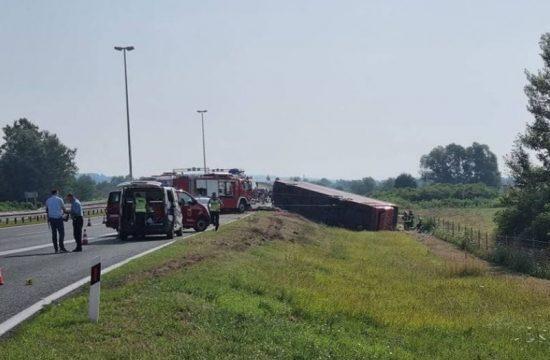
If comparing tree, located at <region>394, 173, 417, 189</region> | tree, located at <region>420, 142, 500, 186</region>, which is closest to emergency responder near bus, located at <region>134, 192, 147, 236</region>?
tree, located at <region>394, 173, 417, 189</region>

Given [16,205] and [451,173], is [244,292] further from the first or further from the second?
[451,173]

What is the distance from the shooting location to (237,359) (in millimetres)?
8156

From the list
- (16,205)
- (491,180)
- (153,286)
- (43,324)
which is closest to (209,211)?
(153,286)

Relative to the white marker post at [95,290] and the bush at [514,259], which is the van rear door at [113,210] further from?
the white marker post at [95,290]

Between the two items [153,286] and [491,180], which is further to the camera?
[491,180]

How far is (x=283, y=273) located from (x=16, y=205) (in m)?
63.3

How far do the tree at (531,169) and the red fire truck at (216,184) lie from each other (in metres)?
16.5

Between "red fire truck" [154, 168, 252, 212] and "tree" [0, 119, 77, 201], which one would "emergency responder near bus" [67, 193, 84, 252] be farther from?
"tree" [0, 119, 77, 201]

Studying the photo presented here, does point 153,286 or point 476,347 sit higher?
point 153,286

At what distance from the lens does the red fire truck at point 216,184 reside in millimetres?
44969

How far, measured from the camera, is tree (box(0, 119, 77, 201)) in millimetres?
102000

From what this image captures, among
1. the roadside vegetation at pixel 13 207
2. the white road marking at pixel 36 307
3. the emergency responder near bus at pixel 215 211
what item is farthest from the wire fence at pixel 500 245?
the roadside vegetation at pixel 13 207

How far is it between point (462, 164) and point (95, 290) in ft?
616

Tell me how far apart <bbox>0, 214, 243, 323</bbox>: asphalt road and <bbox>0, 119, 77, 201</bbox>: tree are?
8087 centimetres
